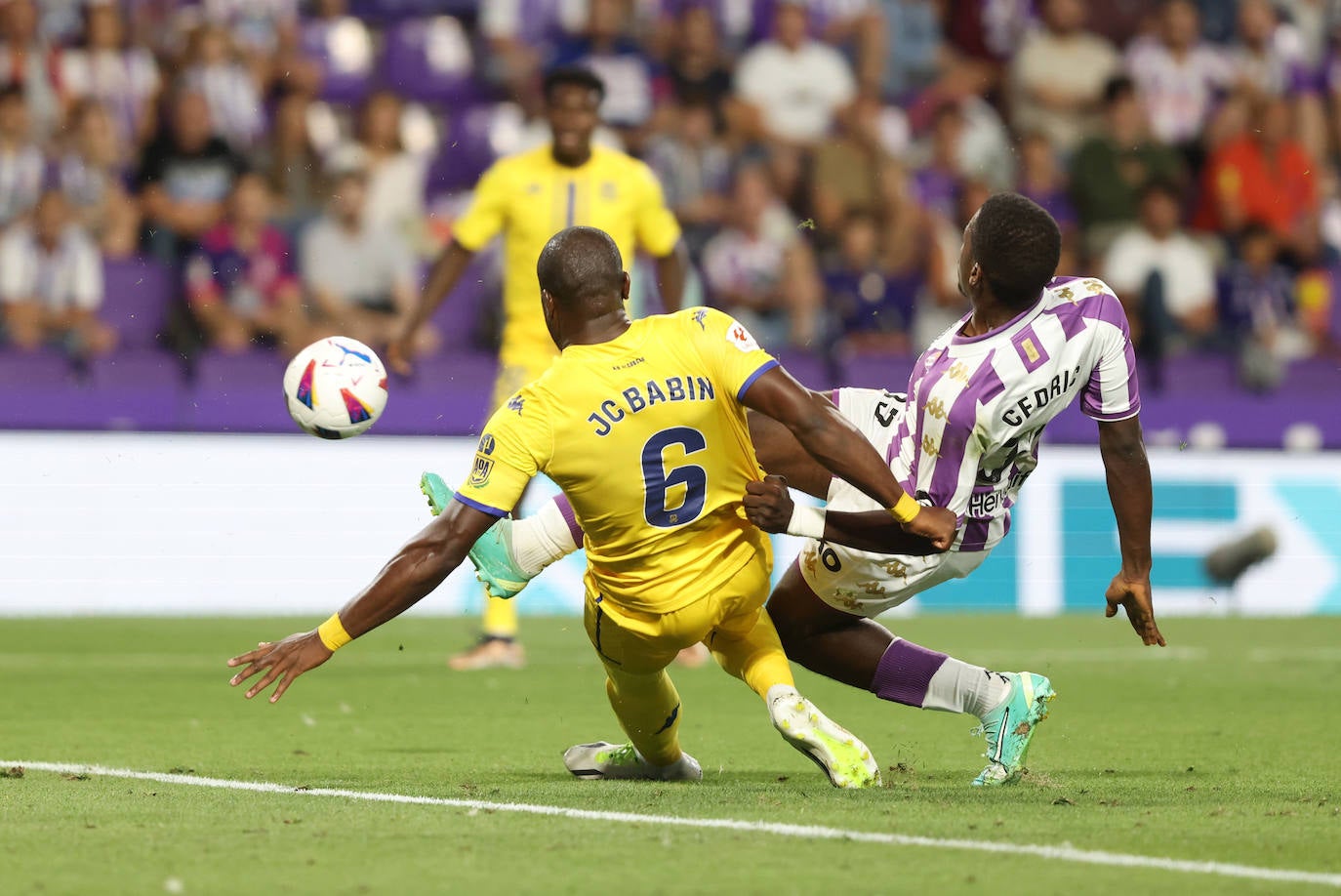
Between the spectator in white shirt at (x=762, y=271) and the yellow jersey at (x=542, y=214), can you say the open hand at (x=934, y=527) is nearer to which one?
the yellow jersey at (x=542, y=214)

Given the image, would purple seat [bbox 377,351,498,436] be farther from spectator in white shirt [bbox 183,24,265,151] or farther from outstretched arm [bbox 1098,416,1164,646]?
outstretched arm [bbox 1098,416,1164,646]

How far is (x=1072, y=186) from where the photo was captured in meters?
15.4

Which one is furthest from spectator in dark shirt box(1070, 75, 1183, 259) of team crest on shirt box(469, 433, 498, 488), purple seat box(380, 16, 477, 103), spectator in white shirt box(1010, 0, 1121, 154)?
team crest on shirt box(469, 433, 498, 488)

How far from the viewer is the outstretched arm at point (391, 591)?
550 cm

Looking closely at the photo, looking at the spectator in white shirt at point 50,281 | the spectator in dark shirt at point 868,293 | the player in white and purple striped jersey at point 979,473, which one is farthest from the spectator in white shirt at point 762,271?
the player in white and purple striped jersey at point 979,473

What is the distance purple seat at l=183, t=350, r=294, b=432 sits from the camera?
41.8 feet

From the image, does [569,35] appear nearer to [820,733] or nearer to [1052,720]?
[1052,720]

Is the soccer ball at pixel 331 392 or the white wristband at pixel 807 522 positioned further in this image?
the soccer ball at pixel 331 392

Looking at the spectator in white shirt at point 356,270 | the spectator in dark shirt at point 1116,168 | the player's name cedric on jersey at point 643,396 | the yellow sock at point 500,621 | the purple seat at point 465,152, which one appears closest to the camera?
the player's name cedric on jersey at point 643,396

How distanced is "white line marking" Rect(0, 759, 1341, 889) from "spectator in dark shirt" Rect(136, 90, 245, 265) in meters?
7.96

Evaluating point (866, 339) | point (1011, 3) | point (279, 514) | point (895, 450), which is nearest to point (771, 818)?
point (895, 450)

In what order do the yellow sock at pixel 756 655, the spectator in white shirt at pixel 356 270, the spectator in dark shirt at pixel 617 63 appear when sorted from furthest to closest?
the spectator in dark shirt at pixel 617 63 → the spectator in white shirt at pixel 356 270 → the yellow sock at pixel 756 655

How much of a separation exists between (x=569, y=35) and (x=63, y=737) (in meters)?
9.82

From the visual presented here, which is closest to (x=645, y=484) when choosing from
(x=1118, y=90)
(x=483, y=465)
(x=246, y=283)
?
(x=483, y=465)
